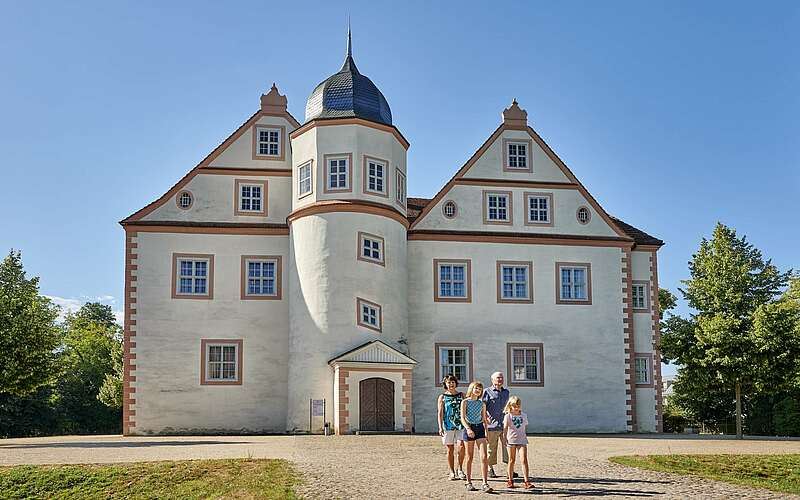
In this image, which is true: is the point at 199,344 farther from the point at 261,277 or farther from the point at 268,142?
the point at 268,142

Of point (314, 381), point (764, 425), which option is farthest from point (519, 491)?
point (764, 425)

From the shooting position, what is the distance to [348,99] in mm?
36000

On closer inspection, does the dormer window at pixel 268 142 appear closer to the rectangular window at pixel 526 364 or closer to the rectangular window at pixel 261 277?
the rectangular window at pixel 261 277

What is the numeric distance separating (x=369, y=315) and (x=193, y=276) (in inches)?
280

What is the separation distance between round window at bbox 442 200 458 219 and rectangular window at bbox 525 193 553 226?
299 centimetres

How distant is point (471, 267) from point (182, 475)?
2082 cm

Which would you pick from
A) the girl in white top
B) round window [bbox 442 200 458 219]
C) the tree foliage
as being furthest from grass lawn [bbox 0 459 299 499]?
the tree foliage

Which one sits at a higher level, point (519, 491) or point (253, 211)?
point (253, 211)

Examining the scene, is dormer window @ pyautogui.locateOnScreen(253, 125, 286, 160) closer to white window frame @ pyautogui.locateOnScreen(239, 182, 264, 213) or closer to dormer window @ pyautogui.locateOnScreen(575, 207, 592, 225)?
white window frame @ pyautogui.locateOnScreen(239, 182, 264, 213)

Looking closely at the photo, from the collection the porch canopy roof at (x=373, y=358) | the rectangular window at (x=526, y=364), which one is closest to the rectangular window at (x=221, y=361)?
the porch canopy roof at (x=373, y=358)

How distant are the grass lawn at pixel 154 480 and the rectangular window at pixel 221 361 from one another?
1613 cm

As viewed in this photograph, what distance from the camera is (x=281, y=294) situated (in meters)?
36.3

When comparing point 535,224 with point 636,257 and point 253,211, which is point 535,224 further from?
point 253,211

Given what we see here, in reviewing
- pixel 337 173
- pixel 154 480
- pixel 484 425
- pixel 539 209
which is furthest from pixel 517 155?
pixel 154 480
